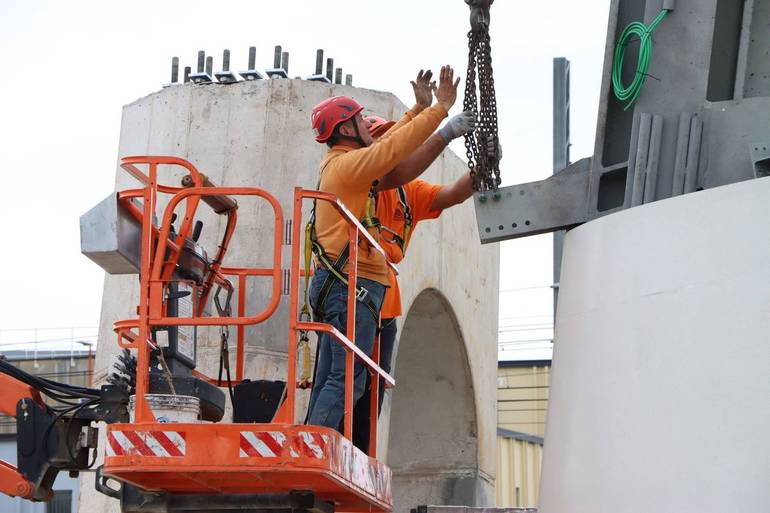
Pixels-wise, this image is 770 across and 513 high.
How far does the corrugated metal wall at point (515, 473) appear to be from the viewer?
23.5 m

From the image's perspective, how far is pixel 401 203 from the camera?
27.1ft

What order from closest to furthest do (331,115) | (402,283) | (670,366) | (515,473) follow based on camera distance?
(670,366) → (331,115) → (402,283) → (515,473)

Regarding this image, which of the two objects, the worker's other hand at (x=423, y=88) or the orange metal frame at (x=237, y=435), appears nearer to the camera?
the orange metal frame at (x=237, y=435)

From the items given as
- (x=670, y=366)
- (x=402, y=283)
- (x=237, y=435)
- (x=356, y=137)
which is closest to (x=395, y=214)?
(x=356, y=137)

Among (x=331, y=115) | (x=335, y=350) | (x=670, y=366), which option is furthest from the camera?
(x=331, y=115)

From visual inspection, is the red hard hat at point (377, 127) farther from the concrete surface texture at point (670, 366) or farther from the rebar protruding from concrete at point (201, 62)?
the rebar protruding from concrete at point (201, 62)

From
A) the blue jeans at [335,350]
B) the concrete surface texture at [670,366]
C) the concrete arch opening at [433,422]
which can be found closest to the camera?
the concrete surface texture at [670,366]

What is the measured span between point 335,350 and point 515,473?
1744 centimetres

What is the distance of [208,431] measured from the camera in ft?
21.0

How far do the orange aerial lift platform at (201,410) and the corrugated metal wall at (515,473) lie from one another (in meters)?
15.7

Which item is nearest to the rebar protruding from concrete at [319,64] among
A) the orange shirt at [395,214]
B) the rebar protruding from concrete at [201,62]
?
the rebar protruding from concrete at [201,62]

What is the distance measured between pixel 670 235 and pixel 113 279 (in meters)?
7.96

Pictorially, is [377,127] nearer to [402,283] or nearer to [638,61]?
[638,61]

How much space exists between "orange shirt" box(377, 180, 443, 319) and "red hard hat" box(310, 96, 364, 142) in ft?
2.15
